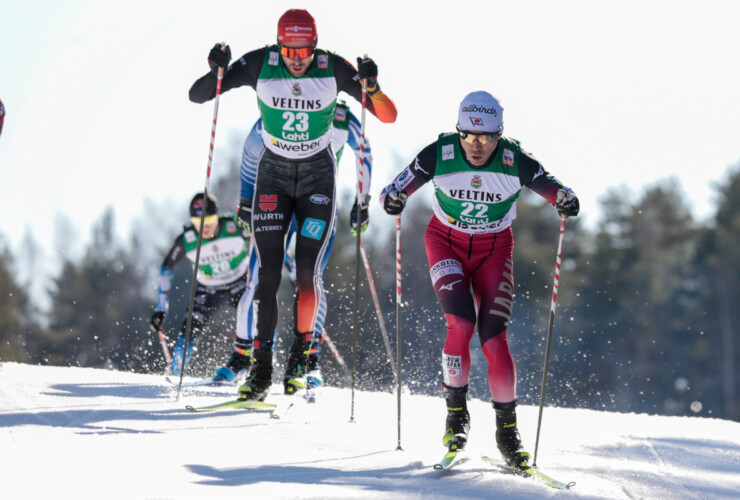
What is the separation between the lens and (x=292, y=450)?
5.03m

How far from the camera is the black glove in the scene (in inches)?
260

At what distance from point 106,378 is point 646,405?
146ft

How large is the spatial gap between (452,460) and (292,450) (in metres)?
0.90

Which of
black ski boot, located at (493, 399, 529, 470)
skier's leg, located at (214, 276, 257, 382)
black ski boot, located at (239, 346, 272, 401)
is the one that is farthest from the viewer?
skier's leg, located at (214, 276, 257, 382)

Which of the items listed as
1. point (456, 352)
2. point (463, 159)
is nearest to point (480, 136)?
point (463, 159)

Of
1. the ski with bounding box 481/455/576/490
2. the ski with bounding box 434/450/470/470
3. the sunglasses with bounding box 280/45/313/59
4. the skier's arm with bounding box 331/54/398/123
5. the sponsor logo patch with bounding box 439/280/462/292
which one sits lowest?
the ski with bounding box 481/455/576/490

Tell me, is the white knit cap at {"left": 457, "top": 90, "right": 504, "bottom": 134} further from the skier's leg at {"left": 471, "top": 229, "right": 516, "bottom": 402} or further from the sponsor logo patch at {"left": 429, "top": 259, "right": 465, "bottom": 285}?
the sponsor logo patch at {"left": 429, "top": 259, "right": 465, "bottom": 285}

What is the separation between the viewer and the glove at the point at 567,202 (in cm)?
514

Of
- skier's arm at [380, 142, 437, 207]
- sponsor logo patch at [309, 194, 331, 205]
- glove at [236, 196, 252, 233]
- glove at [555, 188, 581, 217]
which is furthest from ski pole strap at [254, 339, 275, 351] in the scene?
glove at [555, 188, 581, 217]

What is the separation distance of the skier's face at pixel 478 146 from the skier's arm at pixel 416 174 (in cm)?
20

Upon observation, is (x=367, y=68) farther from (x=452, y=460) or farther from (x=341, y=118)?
(x=452, y=460)

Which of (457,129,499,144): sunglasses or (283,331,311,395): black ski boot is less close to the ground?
(457,129,499,144): sunglasses

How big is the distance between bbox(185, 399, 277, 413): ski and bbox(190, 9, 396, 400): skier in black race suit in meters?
0.05

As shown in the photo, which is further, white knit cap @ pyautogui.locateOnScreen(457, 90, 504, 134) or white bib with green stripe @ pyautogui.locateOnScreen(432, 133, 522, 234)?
white bib with green stripe @ pyautogui.locateOnScreen(432, 133, 522, 234)
